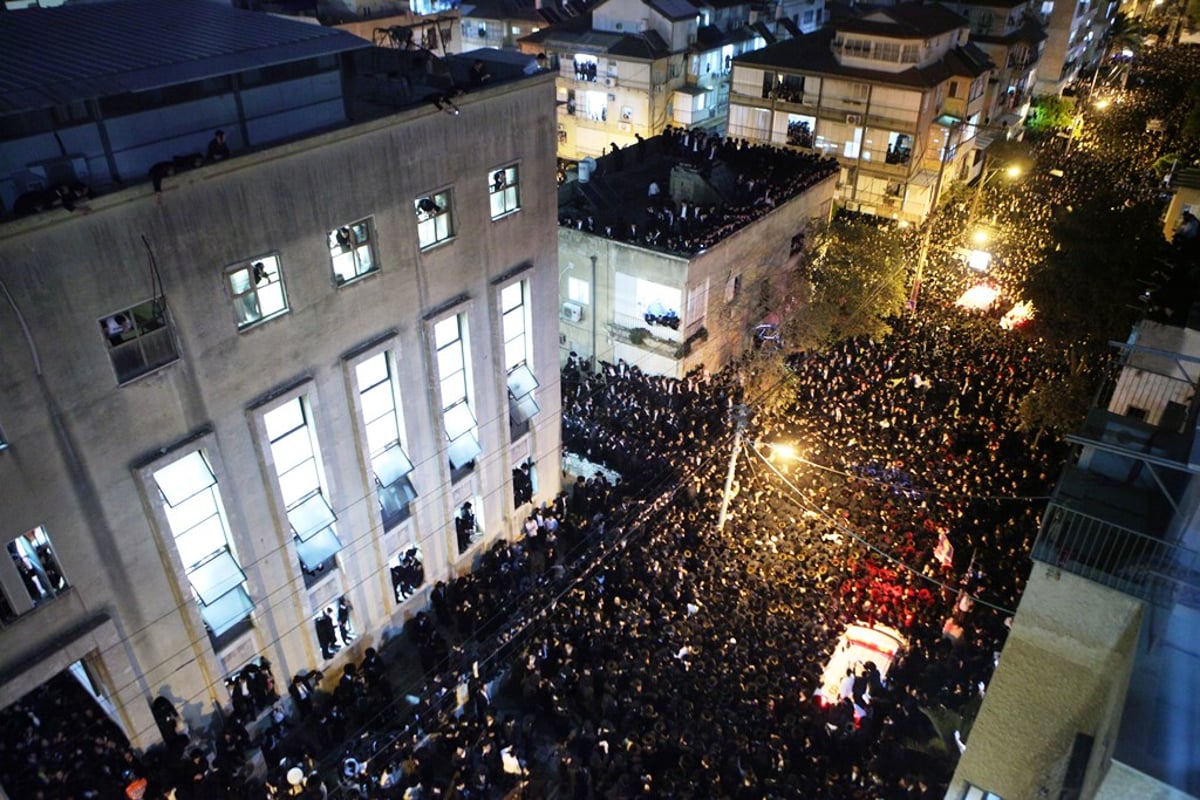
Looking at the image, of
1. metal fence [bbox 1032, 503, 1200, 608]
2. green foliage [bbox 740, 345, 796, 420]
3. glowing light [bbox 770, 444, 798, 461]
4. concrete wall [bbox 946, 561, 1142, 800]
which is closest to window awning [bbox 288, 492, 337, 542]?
glowing light [bbox 770, 444, 798, 461]

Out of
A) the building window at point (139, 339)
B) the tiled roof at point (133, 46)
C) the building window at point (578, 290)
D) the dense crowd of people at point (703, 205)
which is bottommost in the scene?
the building window at point (578, 290)

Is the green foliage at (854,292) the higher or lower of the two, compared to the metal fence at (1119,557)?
lower

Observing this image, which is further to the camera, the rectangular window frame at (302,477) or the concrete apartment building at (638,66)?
the concrete apartment building at (638,66)

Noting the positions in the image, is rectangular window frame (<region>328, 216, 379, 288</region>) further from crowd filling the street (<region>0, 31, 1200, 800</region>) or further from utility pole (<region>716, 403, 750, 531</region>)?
utility pole (<region>716, 403, 750, 531</region>)

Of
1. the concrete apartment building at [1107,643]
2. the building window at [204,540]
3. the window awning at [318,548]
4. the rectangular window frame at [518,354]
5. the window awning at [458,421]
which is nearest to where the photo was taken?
the concrete apartment building at [1107,643]

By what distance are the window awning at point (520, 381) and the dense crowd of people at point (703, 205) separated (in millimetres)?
6953

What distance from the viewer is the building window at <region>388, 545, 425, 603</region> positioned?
56.3 feet

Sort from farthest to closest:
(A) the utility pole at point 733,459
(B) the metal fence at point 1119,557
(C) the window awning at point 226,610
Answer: (A) the utility pole at point 733,459, (C) the window awning at point 226,610, (B) the metal fence at point 1119,557

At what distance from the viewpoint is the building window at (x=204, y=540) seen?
41.6 feet

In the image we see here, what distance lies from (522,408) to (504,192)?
16.4ft

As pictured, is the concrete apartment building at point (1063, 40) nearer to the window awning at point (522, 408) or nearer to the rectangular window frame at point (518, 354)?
the rectangular window frame at point (518, 354)

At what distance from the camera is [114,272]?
10773 mm

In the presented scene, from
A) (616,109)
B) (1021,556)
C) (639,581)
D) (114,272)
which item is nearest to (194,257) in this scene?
(114,272)

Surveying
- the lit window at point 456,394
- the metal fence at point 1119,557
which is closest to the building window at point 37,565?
the lit window at point 456,394
